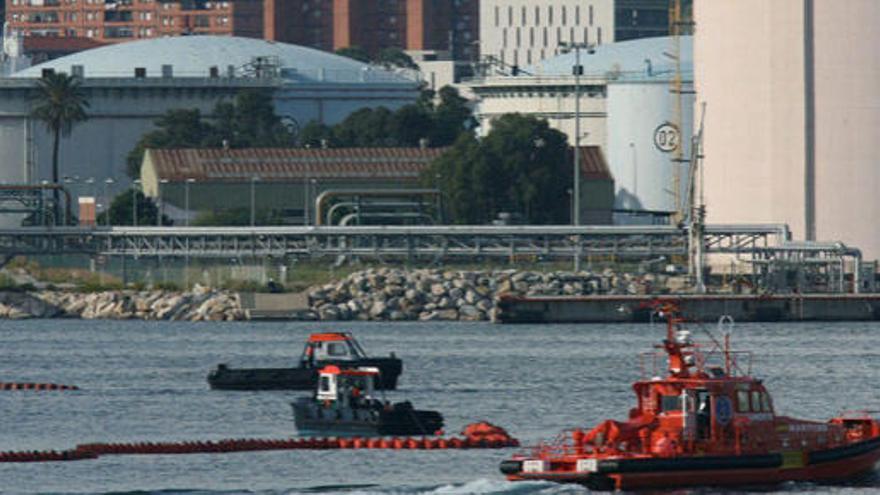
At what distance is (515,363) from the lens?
104812 mm

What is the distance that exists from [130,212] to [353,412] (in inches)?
4446

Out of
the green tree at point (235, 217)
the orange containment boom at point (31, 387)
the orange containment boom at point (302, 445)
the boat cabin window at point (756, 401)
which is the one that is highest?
the green tree at point (235, 217)

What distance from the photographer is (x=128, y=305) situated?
14875 centimetres

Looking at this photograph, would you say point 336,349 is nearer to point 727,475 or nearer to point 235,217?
point 727,475

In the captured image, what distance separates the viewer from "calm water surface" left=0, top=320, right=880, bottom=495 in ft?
210

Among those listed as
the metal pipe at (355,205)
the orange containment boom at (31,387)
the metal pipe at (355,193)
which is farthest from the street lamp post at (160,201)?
the orange containment boom at (31,387)

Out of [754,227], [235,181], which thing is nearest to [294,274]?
[754,227]

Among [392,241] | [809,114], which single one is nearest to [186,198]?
[392,241]

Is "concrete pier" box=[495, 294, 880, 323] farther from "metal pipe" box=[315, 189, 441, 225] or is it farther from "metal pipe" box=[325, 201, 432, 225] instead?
"metal pipe" box=[325, 201, 432, 225]

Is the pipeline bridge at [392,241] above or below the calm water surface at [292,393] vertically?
above

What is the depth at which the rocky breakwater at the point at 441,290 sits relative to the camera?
5699 inches

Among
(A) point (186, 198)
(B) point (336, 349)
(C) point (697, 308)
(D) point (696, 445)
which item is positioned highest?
(A) point (186, 198)

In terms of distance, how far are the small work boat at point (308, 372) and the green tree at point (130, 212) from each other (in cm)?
9330

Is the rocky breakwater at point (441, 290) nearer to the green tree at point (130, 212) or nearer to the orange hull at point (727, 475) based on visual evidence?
the green tree at point (130, 212)
